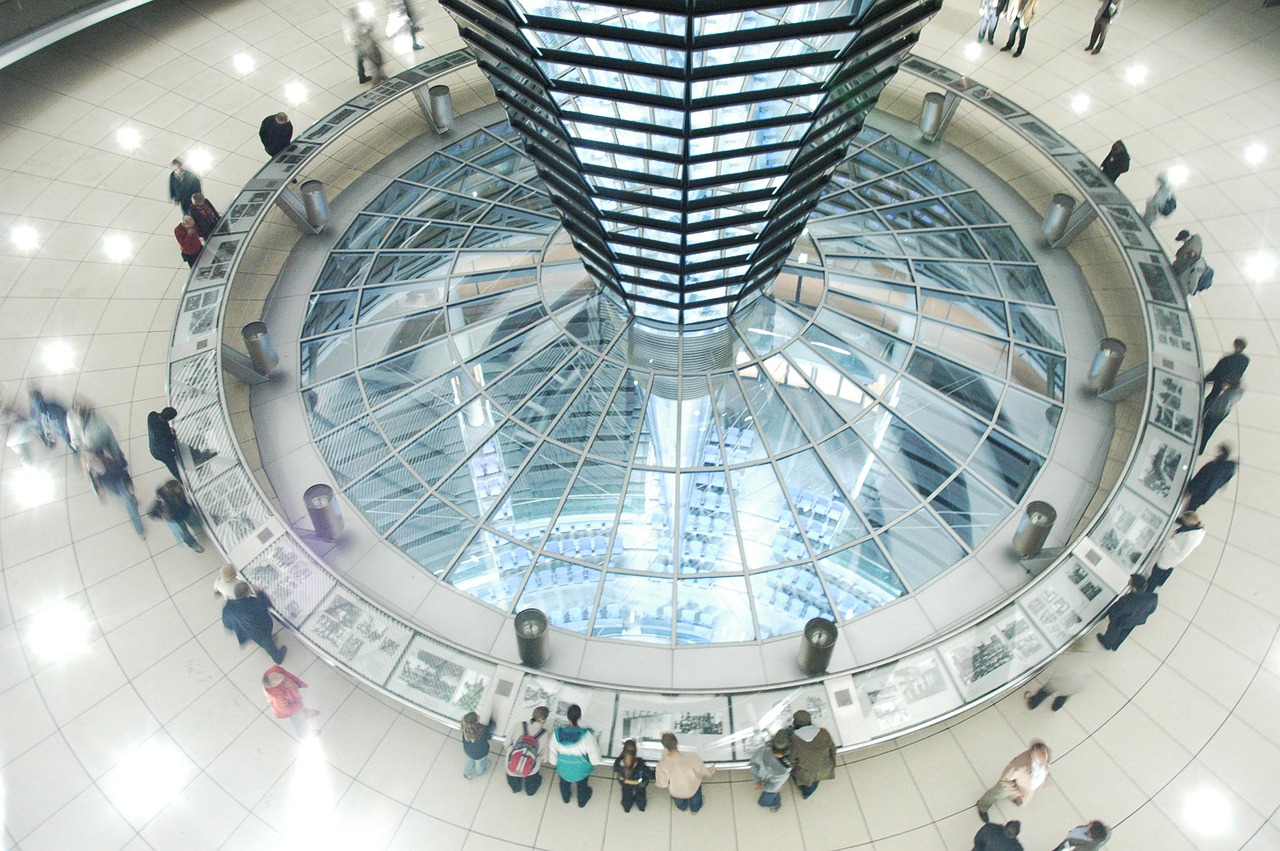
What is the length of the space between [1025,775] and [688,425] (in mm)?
6456

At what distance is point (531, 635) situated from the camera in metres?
11.5

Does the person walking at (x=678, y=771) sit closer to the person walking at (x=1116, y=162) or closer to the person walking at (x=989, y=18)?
the person walking at (x=1116, y=162)

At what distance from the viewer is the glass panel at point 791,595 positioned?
41.6 ft

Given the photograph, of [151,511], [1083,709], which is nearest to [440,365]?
[151,511]

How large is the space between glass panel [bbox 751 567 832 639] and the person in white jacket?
4376mm

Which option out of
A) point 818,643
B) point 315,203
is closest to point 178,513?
point 315,203

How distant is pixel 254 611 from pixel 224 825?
2546 mm

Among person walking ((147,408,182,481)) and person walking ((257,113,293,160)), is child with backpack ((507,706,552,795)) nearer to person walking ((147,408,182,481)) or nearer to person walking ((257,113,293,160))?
person walking ((147,408,182,481))

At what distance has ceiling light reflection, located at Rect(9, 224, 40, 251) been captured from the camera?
18641mm

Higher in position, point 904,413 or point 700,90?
point 904,413

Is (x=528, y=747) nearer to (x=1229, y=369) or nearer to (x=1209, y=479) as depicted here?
(x=1209, y=479)

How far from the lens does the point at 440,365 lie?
14.9m

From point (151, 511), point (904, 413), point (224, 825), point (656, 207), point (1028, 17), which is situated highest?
point (1028, 17)

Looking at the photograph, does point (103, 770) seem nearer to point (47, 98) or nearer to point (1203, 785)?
point (1203, 785)
